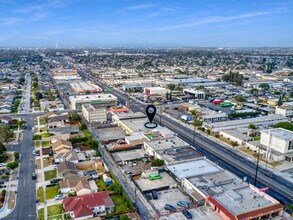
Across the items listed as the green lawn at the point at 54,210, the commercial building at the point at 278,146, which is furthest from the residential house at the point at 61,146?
the commercial building at the point at 278,146

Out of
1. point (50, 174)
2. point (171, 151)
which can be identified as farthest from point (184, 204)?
point (50, 174)

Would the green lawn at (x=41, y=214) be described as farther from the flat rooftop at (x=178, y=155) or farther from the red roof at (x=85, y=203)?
the flat rooftop at (x=178, y=155)

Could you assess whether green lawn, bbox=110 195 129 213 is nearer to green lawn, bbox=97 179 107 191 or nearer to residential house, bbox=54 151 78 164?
green lawn, bbox=97 179 107 191

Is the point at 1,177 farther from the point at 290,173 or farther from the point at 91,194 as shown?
the point at 290,173

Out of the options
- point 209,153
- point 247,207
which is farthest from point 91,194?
point 209,153

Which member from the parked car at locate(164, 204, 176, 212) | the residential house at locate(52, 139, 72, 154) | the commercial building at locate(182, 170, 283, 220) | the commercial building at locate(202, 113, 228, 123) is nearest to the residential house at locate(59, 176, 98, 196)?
the parked car at locate(164, 204, 176, 212)

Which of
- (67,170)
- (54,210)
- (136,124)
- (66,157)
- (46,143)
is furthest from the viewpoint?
(136,124)

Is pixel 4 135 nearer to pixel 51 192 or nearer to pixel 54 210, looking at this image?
pixel 51 192
